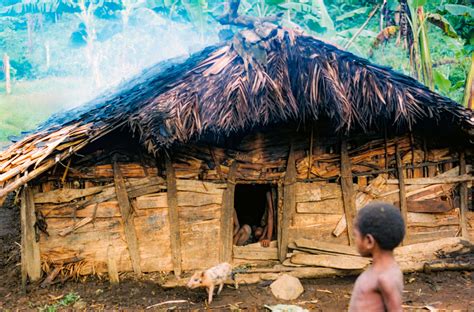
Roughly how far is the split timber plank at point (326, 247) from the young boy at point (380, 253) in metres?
4.25

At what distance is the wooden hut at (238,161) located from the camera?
602 centimetres

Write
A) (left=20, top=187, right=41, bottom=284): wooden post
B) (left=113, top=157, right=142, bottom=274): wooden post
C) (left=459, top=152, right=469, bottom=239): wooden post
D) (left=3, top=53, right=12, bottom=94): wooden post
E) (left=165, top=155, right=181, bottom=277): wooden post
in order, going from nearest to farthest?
1. (left=20, top=187, right=41, bottom=284): wooden post
2. (left=113, top=157, right=142, bottom=274): wooden post
3. (left=165, top=155, right=181, bottom=277): wooden post
4. (left=459, top=152, right=469, bottom=239): wooden post
5. (left=3, top=53, right=12, bottom=94): wooden post

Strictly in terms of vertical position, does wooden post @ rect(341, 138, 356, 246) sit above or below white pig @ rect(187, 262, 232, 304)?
above

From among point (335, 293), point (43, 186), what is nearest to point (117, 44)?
point (43, 186)

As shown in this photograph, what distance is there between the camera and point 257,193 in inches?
406

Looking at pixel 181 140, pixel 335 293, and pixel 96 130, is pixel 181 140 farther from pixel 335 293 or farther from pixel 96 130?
pixel 335 293

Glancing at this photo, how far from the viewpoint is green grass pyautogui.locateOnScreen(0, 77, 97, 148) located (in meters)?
19.5

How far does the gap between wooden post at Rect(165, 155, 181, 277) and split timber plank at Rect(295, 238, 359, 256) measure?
76.1 inches

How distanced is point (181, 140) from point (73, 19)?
21.8 metres

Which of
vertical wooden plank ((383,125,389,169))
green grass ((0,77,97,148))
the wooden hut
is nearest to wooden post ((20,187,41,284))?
the wooden hut

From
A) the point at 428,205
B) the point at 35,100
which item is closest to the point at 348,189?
the point at 428,205

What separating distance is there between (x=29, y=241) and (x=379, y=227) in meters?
5.45

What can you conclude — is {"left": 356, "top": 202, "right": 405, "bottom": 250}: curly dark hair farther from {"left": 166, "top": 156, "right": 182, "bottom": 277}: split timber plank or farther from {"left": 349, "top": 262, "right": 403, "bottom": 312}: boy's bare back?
{"left": 166, "top": 156, "right": 182, "bottom": 277}: split timber plank

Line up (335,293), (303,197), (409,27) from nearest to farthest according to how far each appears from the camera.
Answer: (335,293), (303,197), (409,27)
